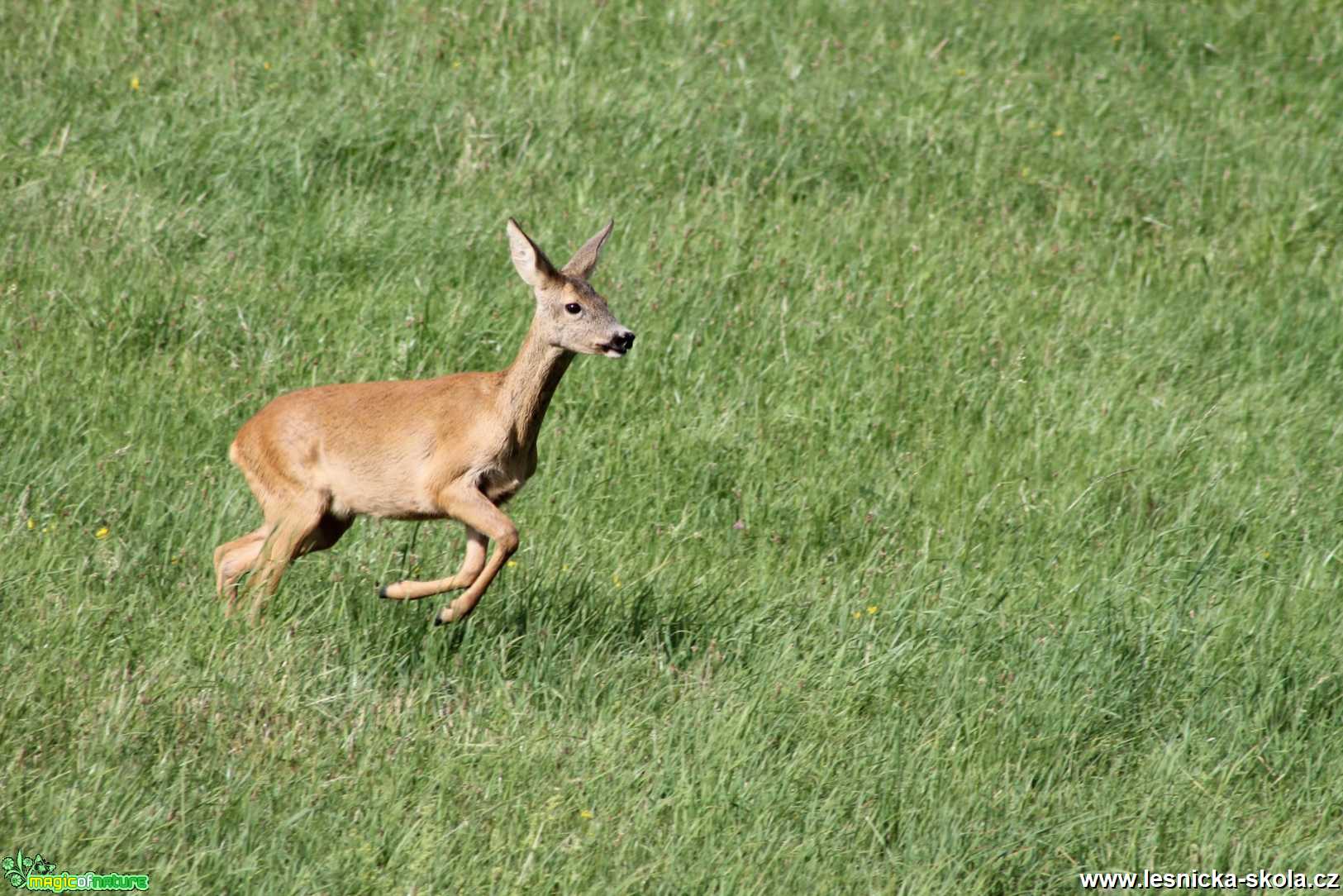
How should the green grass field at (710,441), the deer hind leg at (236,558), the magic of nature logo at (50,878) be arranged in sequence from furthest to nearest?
the deer hind leg at (236,558)
the green grass field at (710,441)
the magic of nature logo at (50,878)

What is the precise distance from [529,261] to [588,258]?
344 millimetres

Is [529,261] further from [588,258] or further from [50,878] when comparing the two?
[50,878]

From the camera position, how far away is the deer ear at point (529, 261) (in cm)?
565

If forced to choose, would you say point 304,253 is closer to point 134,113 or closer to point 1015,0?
point 134,113

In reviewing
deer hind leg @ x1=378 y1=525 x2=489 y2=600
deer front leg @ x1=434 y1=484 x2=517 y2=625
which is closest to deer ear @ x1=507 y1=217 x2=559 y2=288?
deer front leg @ x1=434 y1=484 x2=517 y2=625

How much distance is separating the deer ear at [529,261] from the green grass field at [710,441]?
109 centimetres

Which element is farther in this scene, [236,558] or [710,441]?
[710,441]

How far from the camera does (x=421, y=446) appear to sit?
5676mm

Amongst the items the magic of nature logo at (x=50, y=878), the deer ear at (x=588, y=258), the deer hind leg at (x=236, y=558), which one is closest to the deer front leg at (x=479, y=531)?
the deer hind leg at (x=236, y=558)

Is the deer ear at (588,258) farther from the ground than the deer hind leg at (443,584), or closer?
farther from the ground

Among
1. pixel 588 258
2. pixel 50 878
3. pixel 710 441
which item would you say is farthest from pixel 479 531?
pixel 50 878

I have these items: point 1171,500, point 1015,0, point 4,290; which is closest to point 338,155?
point 4,290

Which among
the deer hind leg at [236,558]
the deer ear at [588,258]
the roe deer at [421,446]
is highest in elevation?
the deer ear at [588,258]

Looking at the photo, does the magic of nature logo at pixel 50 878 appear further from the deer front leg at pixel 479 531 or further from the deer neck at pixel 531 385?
the deer neck at pixel 531 385
